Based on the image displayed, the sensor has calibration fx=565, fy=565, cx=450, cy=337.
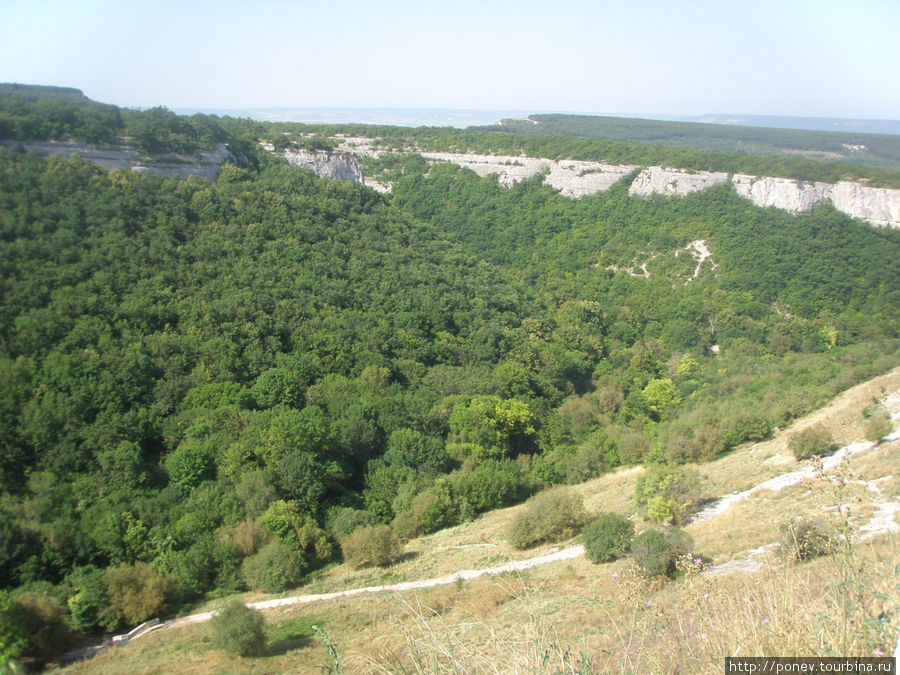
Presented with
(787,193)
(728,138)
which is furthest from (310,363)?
(728,138)

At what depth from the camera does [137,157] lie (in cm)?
3161

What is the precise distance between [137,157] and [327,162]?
20.8 meters

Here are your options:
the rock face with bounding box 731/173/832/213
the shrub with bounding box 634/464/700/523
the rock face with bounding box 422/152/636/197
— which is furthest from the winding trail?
the rock face with bounding box 422/152/636/197

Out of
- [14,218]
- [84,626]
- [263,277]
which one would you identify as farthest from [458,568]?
[14,218]

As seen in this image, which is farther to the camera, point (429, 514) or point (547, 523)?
point (429, 514)

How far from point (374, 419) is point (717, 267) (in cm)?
3142

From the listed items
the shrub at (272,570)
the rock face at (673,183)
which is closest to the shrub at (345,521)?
the shrub at (272,570)

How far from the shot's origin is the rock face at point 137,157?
28.1 meters

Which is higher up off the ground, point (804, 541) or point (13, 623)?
point (804, 541)

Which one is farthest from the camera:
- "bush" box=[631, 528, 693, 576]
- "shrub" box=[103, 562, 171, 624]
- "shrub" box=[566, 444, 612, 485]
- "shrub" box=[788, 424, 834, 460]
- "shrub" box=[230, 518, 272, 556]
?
"shrub" box=[566, 444, 612, 485]

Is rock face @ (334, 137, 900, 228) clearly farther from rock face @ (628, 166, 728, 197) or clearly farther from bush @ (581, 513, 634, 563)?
bush @ (581, 513, 634, 563)

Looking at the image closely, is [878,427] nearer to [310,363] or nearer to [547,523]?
[547,523]

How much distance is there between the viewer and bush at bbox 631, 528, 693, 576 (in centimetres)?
1165

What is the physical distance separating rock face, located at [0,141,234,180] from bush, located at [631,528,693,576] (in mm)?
31638
